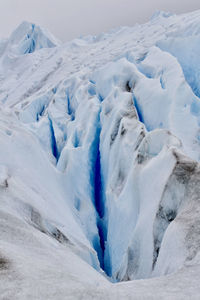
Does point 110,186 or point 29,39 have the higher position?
point 29,39

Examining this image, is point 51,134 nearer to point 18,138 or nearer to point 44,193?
point 18,138

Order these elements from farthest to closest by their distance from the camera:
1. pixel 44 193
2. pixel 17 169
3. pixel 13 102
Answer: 1. pixel 13 102
2. pixel 44 193
3. pixel 17 169

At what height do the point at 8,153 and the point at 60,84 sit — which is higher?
the point at 8,153

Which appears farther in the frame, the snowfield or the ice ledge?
the ice ledge

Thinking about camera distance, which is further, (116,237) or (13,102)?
(13,102)

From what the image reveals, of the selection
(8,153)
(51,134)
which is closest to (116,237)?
(8,153)

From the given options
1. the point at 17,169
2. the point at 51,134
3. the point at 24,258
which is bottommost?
the point at 51,134

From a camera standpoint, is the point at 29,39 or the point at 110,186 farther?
the point at 29,39

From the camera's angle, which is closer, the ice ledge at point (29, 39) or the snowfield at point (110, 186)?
the snowfield at point (110, 186)
